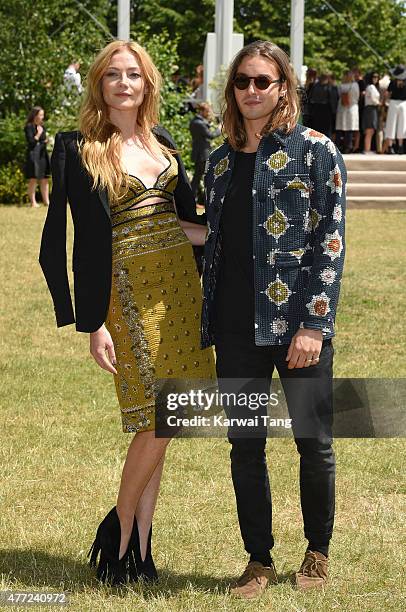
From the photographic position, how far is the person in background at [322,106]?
26047mm

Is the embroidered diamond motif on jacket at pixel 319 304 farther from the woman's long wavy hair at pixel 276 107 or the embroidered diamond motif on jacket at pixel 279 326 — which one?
the woman's long wavy hair at pixel 276 107

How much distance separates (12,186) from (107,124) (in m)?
20.2

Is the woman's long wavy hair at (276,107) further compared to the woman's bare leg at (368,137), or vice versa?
the woman's bare leg at (368,137)

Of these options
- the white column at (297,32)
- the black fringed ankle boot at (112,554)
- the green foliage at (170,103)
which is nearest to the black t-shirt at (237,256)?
the black fringed ankle boot at (112,554)

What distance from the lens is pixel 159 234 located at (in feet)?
15.9

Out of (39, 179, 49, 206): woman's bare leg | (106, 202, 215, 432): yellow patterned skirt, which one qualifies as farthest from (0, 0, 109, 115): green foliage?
(106, 202, 215, 432): yellow patterned skirt

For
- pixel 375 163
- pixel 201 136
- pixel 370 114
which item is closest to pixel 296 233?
pixel 201 136

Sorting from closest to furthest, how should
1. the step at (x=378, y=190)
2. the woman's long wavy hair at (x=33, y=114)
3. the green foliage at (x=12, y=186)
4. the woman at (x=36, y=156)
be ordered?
Result: the woman at (x=36, y=156) → the woman's long wavy hair at (x=33, y=114) → the green foliage at (x=12, y=186) → the step at (x=378, y=190)

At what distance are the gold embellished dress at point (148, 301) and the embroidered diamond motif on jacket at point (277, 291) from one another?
425 millimetres

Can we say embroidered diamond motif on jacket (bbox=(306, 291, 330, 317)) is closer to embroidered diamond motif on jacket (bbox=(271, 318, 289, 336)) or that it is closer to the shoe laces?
embroidered diamond motif on jacket (bbox=(271, 318, 289, 336))

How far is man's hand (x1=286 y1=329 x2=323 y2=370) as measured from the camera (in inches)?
180

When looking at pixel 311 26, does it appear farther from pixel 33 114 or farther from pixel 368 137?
pixel 33 114

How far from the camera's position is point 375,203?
24609 millimetres

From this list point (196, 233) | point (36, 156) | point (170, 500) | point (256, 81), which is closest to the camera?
point (256, 81)
